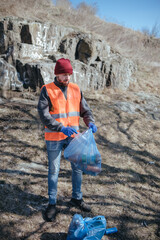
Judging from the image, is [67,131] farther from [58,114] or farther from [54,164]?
[54,164]

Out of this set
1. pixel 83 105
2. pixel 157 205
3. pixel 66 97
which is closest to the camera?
pixel 66 97

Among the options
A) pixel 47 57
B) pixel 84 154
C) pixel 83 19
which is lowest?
pixel 84 154

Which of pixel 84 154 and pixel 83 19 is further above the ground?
pixel 83 19

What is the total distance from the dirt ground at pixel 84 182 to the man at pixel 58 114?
0.28 metres

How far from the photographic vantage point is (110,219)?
2.59 meters

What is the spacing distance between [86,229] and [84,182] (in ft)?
4.19

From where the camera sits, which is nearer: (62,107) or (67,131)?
(67,131)

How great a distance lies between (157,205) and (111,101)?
4.69 meters

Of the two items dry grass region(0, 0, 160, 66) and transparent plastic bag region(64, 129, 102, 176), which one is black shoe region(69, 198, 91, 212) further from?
dry grass region(0, 0, 160, 66)

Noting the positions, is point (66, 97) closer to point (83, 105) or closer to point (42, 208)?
point (83, 105)

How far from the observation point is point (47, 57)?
7.48m

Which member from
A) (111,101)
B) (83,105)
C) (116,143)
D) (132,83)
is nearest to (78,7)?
(132,83)

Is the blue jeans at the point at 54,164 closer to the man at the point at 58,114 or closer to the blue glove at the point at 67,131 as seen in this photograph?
the man at the point at 58,114

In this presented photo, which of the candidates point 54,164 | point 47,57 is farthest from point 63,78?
point 47,57
